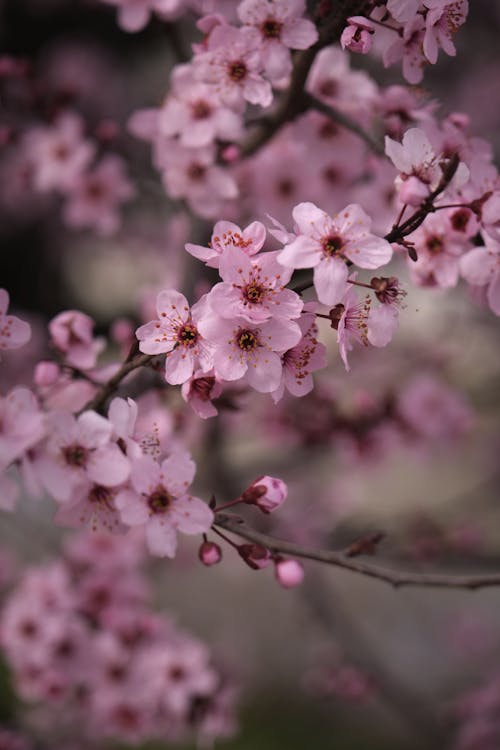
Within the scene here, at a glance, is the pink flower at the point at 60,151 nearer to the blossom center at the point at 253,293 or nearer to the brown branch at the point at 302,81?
the brown branch at the point at 302,81

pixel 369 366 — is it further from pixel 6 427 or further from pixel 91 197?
pixel 6 427

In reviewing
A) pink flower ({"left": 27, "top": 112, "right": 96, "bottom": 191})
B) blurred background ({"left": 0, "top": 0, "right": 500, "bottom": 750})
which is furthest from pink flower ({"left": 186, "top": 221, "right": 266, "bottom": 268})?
pink flower ({"left": 27, "top": 112, "right": 96, "bottom": 191})

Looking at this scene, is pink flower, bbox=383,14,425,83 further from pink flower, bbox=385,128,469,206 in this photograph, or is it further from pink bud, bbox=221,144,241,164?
pink bud, bbox=221,144,241,164

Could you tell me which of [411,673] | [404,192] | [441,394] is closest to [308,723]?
[411,673]

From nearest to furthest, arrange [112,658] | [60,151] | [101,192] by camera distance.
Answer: [112,658] → [60,151] → [101,192]

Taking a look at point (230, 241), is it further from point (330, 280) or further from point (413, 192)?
point (413, 192)

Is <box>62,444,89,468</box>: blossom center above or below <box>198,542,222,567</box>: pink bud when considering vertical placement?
above

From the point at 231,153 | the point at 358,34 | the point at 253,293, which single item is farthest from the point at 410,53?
the point at 253,293
